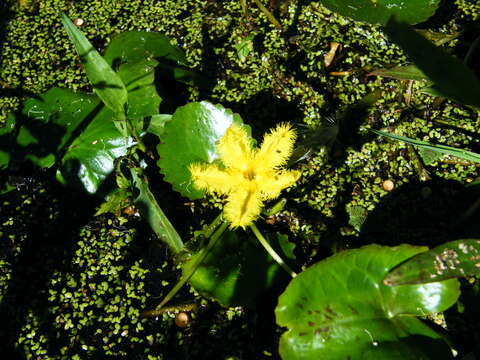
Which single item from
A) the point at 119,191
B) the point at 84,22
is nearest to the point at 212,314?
the point at 119,191

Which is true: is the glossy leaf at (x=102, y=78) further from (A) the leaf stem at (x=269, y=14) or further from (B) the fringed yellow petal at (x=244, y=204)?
(A) the leaf stem at (x=269, y=14)

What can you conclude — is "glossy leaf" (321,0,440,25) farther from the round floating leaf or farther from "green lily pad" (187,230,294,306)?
"green lily pad" (187,230,294,306)

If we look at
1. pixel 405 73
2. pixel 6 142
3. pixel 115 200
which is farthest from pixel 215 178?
pixel 6 142

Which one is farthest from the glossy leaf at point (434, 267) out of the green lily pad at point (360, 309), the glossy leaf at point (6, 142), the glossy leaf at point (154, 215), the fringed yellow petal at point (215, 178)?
the glossy leaf at point (6, 142)

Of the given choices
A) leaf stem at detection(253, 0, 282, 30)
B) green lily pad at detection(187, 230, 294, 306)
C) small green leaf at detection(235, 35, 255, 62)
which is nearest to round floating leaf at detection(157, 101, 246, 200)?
green lily pad at detection(187, 230, 294, 306)

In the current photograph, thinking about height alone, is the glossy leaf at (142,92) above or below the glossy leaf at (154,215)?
above
